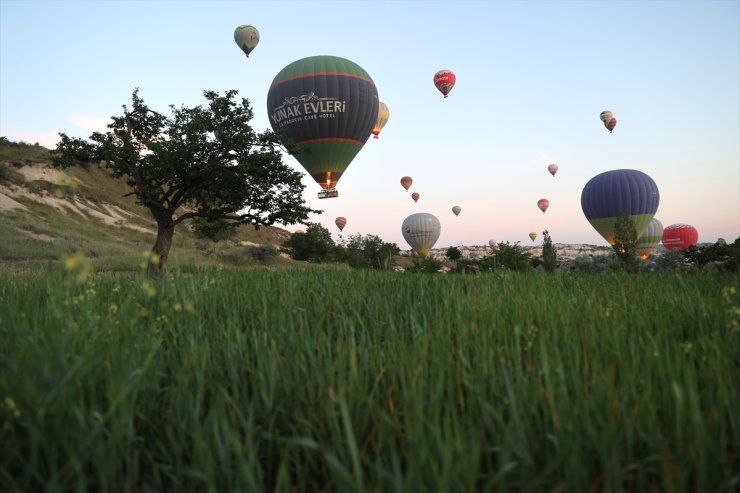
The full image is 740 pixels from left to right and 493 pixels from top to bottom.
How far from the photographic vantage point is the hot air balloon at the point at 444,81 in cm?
4431

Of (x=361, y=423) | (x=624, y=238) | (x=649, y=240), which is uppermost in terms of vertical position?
(x=649, y=240)

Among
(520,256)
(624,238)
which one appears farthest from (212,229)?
(624,238)

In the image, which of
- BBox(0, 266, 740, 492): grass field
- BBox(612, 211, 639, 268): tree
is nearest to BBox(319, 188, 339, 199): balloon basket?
BBox(612, 211, 639, 268): tree

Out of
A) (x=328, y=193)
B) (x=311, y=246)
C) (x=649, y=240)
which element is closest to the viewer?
(x=328, y=193)

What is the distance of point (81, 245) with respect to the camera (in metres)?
30.0

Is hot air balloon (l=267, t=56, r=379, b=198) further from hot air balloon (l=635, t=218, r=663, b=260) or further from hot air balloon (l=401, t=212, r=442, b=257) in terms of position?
hot air balloon (l=635, t=218, r=663, b=260)

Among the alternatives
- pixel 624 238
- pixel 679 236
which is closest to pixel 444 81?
pixel 624 238

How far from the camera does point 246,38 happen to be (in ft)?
121

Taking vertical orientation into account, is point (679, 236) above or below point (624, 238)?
above

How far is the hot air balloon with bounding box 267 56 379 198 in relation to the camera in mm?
29281

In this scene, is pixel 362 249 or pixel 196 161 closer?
pixel 196 161

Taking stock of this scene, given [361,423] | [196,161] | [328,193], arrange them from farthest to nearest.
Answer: [328,193] < [196,161] < [361,423]

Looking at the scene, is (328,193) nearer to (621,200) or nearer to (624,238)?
(624,238)

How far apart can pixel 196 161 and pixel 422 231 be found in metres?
43.0
